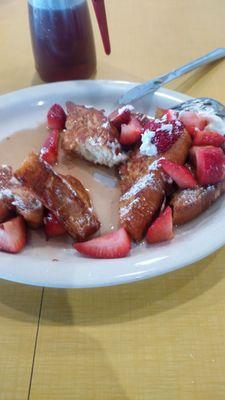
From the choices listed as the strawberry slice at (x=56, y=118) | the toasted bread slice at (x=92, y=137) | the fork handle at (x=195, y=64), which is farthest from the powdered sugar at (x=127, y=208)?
the fork handle at (x=195, y=64)

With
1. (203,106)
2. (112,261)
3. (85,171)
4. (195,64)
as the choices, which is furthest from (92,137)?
(195,64)

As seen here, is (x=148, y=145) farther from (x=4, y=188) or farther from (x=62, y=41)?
(x=62, y=41)

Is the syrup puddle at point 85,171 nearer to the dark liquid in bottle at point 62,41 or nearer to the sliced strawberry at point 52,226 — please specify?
the sliced strawberry at point 52,226

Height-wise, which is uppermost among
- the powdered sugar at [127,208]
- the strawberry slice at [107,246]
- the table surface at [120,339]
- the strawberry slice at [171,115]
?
the strawberry slice at [171,115]

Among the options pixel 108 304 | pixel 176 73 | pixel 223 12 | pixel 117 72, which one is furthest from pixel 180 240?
pixel 223 12

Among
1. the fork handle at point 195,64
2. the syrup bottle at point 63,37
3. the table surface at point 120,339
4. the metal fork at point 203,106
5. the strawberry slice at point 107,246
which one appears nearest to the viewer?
the table surface at point 120,339

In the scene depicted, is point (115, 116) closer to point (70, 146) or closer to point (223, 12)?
point (70, 146)

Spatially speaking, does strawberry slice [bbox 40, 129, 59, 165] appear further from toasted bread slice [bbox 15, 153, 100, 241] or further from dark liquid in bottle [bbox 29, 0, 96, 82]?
dark liquid in bottle [bbox 29, 0, 96, 82]
